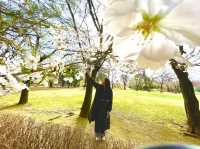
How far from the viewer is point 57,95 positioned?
13.5ft

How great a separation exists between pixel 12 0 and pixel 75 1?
120cm

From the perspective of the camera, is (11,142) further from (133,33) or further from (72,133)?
(133,33)

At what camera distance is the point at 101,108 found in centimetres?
363

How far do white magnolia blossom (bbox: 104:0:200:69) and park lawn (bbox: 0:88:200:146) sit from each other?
367cm

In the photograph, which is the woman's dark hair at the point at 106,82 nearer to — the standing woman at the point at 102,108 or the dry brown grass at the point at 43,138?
the standing woman at the point at 102,108

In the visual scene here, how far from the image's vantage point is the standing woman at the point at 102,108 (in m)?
3.61

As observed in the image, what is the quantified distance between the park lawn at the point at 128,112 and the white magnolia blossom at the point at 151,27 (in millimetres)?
3675

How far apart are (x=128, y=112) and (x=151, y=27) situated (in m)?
3.92

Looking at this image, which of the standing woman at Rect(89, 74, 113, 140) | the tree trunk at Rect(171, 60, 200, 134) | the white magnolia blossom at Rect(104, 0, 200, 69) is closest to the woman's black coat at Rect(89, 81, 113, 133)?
the standing woman at Rect(89, 74, 113, 140)

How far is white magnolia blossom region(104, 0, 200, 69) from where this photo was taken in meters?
0.07

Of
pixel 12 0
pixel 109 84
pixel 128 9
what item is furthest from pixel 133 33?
pixel 109 84

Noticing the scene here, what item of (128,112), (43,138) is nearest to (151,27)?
(43,138)

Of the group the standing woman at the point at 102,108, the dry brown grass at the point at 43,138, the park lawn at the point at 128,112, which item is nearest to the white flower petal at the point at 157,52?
the dry brown grass at the point at 43,138

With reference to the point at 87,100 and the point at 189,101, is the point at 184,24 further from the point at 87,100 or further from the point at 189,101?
the point at 87,100
